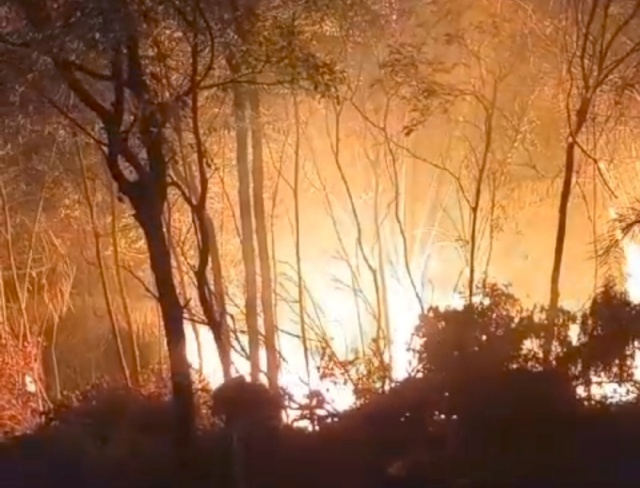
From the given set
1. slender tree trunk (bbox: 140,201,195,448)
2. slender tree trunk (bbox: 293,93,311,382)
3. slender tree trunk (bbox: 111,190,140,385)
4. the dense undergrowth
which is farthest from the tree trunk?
slender tree trunk (bbox: 111,190,140,385)

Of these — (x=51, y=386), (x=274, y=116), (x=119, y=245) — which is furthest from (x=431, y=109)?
(x=51, y=386)

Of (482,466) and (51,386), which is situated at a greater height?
(51,386)

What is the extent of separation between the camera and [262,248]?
438 inches

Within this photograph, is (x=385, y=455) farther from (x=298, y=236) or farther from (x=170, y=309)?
(x=298, y=236)

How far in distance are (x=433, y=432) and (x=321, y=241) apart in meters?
6.45

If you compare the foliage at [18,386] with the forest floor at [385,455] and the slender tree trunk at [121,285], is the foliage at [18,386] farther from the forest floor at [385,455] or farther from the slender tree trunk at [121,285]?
the forest floor at [385,455]

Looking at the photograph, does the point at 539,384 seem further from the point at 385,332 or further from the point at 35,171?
the point at 35,171

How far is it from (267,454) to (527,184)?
5.98 meters

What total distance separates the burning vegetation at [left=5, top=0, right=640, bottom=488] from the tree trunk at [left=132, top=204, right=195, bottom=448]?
0.02 m

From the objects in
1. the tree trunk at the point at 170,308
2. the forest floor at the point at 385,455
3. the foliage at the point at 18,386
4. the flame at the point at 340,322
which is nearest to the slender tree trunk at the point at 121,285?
the flame at the point at 340,322

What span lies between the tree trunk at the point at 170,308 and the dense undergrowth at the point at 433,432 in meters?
0.19

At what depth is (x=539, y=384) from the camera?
756 centimetres

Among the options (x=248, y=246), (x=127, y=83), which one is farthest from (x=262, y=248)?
(x=127, y=83)

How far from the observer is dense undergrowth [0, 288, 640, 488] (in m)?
7.29
